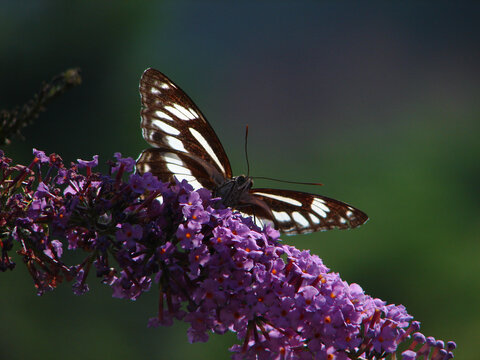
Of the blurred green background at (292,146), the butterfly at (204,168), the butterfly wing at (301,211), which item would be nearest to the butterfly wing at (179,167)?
the butterfly at (204,168)

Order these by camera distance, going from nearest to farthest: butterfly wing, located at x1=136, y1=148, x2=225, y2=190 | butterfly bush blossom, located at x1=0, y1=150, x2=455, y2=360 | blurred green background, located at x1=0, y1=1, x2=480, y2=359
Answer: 1. butterfly bush blossom, located at x1=0, y1=150, x2=455, y2=360
2. butterfly wing, located at x1=136, y1=148, x2=225, y2=190
3. blurred green background, located at x1=0, y1=1, x2=480, y2=359

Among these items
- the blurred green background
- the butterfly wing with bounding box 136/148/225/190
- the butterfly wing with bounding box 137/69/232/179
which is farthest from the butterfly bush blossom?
the blurred green background

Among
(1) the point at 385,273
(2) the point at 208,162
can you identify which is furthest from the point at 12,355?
(2) the point at 208,162

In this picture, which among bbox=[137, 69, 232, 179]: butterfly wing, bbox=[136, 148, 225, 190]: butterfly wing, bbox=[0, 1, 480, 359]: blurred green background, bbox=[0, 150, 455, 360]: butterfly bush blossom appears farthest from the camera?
bbox=[0, 1, 480, 359]: blurred green background

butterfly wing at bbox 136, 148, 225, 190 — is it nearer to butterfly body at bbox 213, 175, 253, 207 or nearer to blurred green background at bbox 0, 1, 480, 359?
butterfly body at bbox 213, 175, 253, 207

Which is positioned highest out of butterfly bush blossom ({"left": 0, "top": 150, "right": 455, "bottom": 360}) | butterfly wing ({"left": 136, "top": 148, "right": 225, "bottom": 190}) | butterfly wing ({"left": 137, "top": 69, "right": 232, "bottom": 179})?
butterfly wing ({"left": 137, "top": 69, "right": 232, "bottom": 179})

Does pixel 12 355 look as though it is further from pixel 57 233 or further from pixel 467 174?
pixel 467 174

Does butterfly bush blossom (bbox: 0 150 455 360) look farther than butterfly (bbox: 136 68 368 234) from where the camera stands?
No
